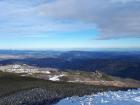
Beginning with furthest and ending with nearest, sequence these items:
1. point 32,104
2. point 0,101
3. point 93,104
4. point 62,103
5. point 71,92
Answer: point 71,92 < point 0,101 < point 32,104 < point 62,103 < point 93,104

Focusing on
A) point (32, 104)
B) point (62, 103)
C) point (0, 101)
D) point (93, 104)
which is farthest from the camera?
A: point (0, 101)

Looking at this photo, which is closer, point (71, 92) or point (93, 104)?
point (93, 104)

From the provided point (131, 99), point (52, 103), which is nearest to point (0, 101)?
point (52, 103)

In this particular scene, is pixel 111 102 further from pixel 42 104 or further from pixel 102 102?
pixel 42 104

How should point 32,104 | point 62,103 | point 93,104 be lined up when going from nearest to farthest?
1. point 93,104
2. point 62,103
3. point 32,104

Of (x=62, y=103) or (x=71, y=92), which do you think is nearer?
(x=62, y=103)

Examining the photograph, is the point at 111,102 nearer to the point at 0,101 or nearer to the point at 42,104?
the point at 42,104

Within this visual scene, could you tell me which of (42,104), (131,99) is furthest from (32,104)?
(131,99)

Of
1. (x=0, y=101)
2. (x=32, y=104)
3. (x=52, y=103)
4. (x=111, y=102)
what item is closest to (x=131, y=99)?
(x=111, y=102)

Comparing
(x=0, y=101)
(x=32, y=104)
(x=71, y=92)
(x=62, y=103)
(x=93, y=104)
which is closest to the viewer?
(x=93, y=104)
